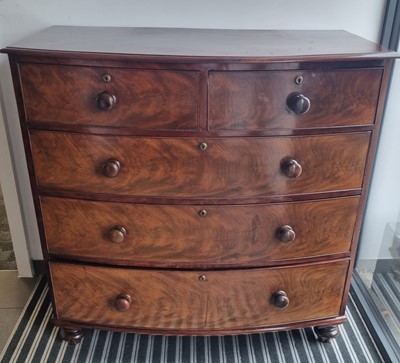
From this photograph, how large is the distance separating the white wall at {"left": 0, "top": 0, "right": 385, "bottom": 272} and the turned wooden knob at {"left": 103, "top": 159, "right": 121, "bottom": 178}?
0.57 metres

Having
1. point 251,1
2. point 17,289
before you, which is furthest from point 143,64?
point 17,289

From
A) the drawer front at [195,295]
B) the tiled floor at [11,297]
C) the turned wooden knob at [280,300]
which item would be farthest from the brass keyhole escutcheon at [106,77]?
the tiled floor at [11,297]

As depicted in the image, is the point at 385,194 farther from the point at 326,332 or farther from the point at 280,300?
the point at 280,300

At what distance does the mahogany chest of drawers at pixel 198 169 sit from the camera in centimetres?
115

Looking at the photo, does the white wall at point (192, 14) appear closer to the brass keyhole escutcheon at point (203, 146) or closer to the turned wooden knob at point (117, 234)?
the brass keyhole escutcheon at point (203, 146)

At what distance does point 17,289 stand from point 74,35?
111cm

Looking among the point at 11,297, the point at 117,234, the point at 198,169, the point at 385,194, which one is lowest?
the point at 11,297

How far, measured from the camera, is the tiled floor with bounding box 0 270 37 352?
1.68 meters

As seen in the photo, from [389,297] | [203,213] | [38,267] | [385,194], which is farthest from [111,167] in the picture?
[389,297]

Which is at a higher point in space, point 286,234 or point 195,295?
point 286,234

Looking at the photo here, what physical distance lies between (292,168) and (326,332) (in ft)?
2.35

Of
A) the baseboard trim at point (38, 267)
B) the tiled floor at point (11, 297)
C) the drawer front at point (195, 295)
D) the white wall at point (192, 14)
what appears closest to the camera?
the drawer front at point (195, 295)

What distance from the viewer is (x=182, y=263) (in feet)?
4.49

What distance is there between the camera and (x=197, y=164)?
1228 millimetres
